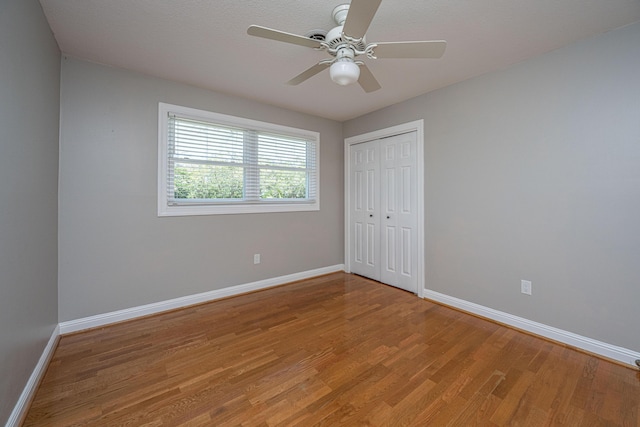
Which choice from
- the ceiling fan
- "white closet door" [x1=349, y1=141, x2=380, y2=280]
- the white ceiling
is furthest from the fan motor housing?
"white closet door" [x1=349, y1=141, x2=380, y2=280]

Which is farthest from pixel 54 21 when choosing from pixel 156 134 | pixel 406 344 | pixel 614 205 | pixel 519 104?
pixel 614 205

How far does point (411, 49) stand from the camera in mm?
1543

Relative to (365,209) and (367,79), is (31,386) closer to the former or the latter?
(367,79)

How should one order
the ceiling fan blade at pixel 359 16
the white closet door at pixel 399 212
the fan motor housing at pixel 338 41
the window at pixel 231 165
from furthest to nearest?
1. the white closet door at pixel 399 212
2. the window at pixel 231 165
3. the fan motor housing at pixel 338 41
4. the ceiling fan blade at pixel 359 16

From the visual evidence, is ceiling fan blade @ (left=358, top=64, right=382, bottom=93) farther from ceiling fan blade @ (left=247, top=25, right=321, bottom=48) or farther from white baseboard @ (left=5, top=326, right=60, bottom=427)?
white baseboard @ (left=5, top=326, right=60, bottom=427)

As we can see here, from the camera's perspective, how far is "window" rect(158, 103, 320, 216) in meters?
2.80

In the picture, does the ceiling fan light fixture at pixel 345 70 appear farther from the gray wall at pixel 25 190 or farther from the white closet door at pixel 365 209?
the white closet door at pixel 365 209

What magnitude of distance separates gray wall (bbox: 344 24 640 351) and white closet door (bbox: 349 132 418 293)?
1.06 ft

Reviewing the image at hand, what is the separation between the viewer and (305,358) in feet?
6.42

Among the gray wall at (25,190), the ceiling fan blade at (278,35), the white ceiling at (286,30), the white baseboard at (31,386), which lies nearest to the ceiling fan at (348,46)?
the ceiling fan blade at (278,35)

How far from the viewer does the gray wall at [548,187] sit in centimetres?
191

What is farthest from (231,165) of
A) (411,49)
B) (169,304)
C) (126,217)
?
(411,49)

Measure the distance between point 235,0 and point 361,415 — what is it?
256 cm

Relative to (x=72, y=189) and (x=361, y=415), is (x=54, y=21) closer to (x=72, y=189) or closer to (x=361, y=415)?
(x=72, y=189)
